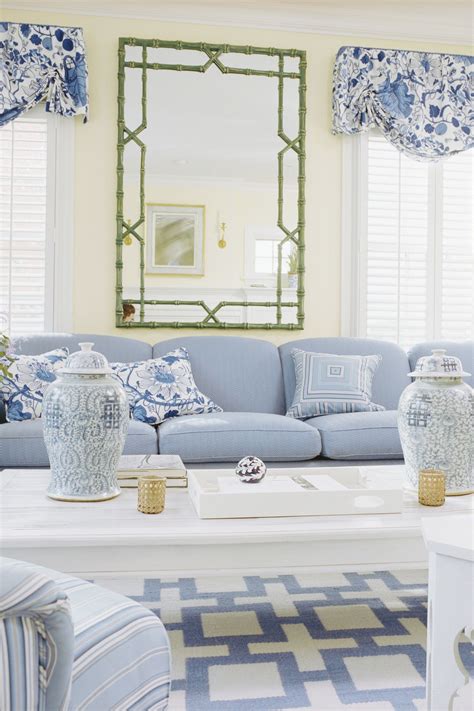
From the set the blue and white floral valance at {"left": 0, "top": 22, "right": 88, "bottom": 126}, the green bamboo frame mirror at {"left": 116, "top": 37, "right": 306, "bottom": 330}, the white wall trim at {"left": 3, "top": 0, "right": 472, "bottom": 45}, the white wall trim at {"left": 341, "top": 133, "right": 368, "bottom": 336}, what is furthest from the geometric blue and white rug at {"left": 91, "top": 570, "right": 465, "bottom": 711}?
the white wall trim at {"left": 3, "top": 0, "right": 472, "bottom": 45}

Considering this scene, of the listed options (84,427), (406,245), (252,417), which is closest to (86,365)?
(84,427)

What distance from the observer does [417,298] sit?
4.25m

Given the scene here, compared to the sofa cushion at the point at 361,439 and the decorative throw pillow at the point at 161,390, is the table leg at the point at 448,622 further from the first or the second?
the decorative throw pillow at the point at 161,390

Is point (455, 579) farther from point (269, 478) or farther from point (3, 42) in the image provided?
point (3, 42)

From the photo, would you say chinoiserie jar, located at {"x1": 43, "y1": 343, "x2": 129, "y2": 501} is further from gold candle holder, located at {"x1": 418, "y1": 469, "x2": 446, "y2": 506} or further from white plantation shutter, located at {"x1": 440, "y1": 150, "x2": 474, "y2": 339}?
white plantation shutter, located at {"x1": 440, "y1": 150, "x2": 474, "y2": 339}

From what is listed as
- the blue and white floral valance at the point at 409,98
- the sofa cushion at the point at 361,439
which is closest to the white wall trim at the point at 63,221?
the blue and white floral valance at the point at 409,98

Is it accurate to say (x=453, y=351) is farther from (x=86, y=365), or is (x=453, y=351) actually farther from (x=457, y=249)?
(x=86, y=365)

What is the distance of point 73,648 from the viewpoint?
738 millimetres

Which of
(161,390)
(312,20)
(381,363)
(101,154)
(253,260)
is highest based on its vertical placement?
→ (312,20)

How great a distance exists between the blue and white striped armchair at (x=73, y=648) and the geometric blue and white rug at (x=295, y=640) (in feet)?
1.77

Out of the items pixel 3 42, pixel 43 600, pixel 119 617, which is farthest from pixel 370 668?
pixel 3 42

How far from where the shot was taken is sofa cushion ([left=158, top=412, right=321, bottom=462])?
2.83 m

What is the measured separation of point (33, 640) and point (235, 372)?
288 centimetres

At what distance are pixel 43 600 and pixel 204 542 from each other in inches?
34.5
